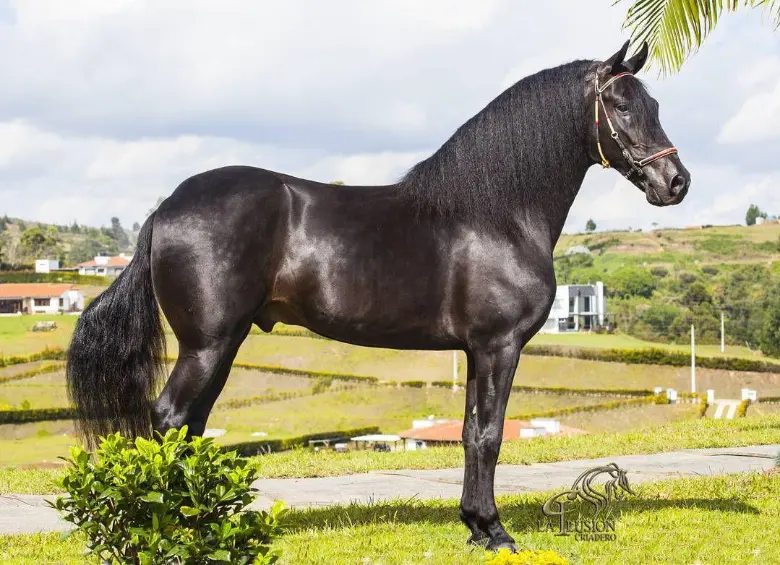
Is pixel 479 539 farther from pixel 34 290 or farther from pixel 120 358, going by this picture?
pixel 34 290

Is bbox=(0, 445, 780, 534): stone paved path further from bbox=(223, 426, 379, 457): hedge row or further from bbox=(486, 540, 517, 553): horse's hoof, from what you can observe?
bbox=(223, 426, 379, 457): hedge row

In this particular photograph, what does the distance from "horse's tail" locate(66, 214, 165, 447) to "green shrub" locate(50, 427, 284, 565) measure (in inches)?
62.3

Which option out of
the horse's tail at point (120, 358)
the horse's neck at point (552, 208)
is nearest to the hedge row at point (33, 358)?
the horse's tail at point (120, 358)

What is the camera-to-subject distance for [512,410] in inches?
2633

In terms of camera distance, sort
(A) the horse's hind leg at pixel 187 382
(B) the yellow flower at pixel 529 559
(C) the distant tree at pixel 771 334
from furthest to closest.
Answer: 1. (C) the distant tree at pixel 771 334
2. (A) the horse's hind leg at pixel 187 382
3. (B) the yellow flower at pixel 529 559

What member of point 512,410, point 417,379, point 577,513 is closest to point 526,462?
point 577,513

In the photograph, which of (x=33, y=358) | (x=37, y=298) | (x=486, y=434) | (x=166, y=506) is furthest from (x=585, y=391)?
(x=37, y=298)

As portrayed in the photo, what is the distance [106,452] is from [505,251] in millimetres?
2938

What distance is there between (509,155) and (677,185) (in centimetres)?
113

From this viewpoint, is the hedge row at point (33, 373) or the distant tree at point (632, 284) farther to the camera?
the distant tree at point (632, 284)

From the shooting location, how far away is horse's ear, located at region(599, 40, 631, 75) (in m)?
6.22

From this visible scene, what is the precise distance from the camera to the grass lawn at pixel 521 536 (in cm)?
606

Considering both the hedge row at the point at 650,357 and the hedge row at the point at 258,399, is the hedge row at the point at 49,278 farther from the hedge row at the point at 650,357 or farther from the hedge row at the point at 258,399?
the hedge row at the point at 258,399

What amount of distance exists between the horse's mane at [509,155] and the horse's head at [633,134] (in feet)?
0.44
